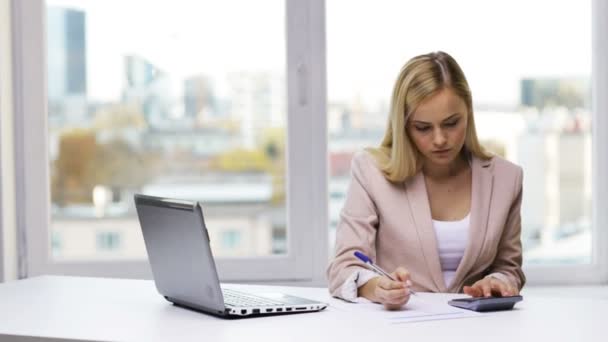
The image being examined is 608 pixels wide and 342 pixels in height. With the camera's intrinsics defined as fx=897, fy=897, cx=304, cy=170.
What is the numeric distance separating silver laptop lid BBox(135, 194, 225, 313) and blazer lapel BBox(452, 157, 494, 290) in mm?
819

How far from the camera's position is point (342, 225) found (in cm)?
248

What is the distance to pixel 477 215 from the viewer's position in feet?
8.04

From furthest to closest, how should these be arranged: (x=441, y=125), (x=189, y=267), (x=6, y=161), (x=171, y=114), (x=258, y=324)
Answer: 1. (x=171, y=114)
2. (x=6, y=161)
3. (x=441, y=125)
4. (x=189, y=267)
5. (x=258, y=324)

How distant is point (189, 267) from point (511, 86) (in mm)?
1861

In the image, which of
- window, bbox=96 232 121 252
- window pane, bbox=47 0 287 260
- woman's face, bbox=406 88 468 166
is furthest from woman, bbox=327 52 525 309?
window, bbox=96 232 121 252

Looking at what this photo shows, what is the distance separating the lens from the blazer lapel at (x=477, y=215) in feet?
7.94

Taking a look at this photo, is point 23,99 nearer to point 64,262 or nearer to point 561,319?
point 64,262

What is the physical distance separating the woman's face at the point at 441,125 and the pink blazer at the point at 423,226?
107 millimetres

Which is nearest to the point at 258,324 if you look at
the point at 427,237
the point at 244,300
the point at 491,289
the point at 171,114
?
the point at 244,300

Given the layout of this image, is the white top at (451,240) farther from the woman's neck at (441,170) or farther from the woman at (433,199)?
the woman's neck at (441,170)

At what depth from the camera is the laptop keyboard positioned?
1922 mm

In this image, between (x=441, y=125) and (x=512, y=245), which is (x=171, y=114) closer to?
(x=441, y=125)

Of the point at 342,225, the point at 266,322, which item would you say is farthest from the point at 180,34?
the point at 266,322

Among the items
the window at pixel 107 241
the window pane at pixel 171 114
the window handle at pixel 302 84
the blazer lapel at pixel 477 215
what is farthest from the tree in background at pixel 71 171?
the blazer lapel at pixel 477 215
